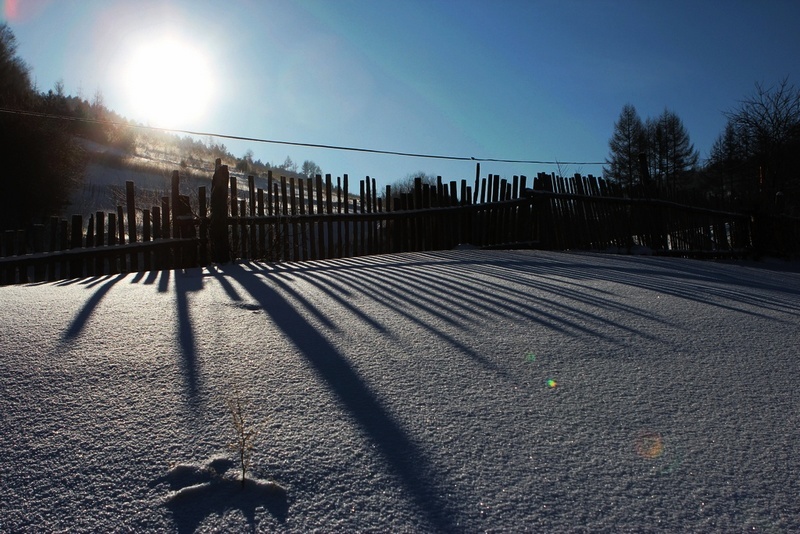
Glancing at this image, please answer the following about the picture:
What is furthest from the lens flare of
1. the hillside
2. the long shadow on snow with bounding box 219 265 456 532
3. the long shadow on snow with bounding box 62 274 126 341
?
the hillside

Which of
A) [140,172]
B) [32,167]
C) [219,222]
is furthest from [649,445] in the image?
[140,172]

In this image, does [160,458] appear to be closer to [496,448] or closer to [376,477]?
[376,477]

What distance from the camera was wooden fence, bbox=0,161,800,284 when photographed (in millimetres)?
5637

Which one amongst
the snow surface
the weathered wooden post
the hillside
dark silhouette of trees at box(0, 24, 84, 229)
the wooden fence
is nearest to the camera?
the snow surface

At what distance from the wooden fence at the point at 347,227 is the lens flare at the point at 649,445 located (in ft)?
16.5

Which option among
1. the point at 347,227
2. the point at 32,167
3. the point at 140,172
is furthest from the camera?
the point at 140,172

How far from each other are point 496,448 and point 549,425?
0.74 ft

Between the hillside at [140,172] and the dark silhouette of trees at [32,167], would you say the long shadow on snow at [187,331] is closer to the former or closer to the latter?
the hillside at [140,172]

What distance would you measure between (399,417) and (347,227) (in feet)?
19.1

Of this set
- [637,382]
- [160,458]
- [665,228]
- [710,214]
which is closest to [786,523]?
[637,382]

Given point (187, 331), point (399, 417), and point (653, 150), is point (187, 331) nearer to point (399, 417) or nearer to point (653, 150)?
point (399, 417)

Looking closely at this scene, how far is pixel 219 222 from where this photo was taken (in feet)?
20.0

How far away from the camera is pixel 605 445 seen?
146cm

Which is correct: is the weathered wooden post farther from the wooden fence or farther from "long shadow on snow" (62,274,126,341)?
"long shadow on snow" (62,274,126,341)
